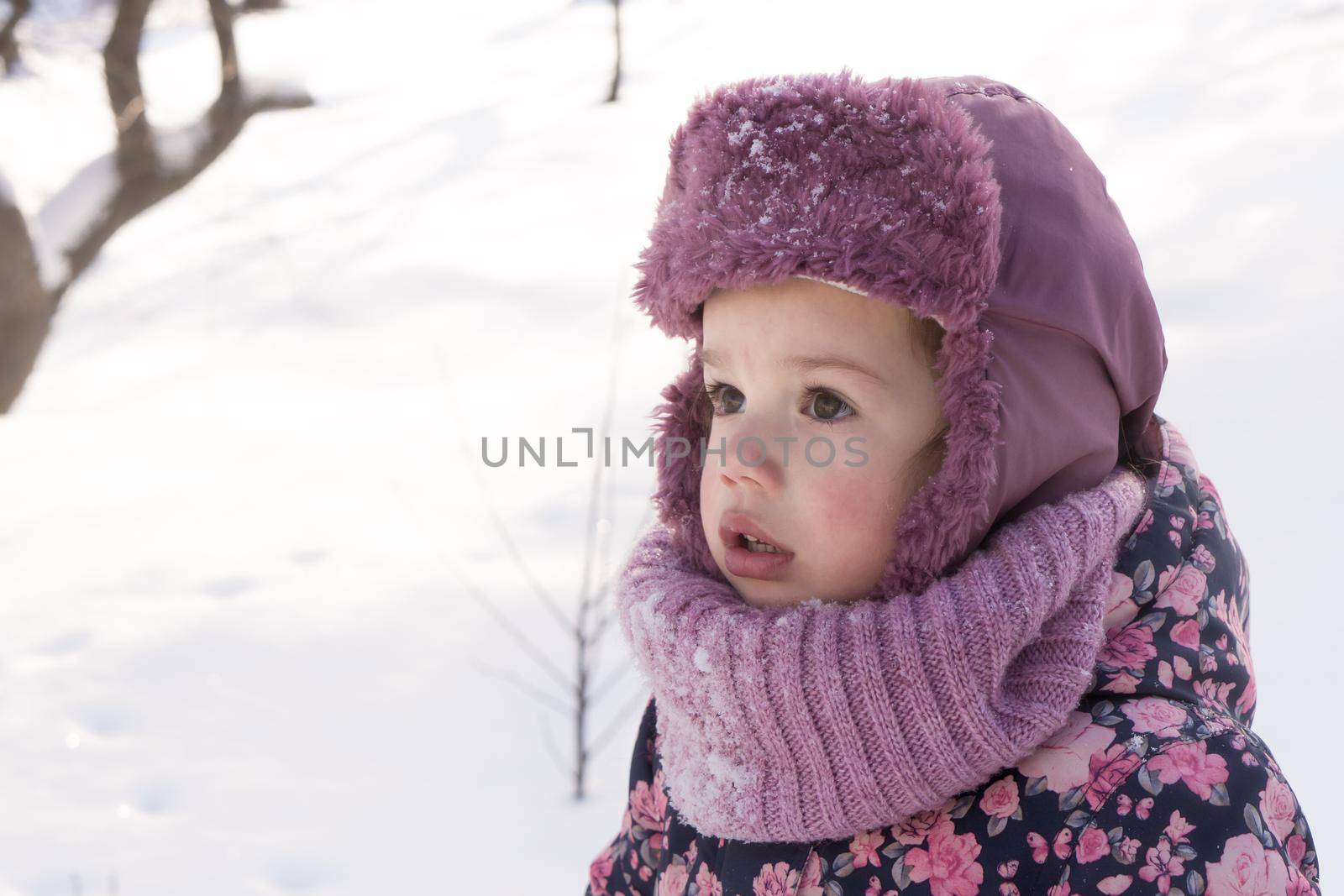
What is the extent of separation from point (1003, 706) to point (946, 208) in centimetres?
52

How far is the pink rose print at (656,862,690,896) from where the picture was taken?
57.4 inches

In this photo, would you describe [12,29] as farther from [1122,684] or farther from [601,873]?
[1122,684]

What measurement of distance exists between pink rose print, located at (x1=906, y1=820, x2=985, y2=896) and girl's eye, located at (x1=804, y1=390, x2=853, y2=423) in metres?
0.45

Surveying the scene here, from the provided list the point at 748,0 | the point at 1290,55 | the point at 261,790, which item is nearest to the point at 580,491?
the point at 261,790

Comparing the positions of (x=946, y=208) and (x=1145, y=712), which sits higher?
(x=946, y=208)

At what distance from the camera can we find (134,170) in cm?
390

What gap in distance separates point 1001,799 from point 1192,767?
19 centimetres

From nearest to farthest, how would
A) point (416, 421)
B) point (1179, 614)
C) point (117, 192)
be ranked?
point (1179, 614), point (117, 192), point (416, 421)

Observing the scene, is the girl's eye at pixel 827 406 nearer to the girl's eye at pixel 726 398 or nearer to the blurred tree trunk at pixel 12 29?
the girl's eye at pixel 726 398

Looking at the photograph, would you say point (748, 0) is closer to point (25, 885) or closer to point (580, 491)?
point (580, 491)

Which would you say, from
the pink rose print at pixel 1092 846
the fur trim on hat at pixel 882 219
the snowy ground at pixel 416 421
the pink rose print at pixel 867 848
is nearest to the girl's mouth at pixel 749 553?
the fur trim on hat at pixel 882 219

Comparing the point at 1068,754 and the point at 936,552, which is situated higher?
the point at 936,552

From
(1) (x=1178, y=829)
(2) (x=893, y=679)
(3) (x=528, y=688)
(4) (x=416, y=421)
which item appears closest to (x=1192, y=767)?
(1) (x=1178, y=829)

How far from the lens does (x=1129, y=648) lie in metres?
1.21
